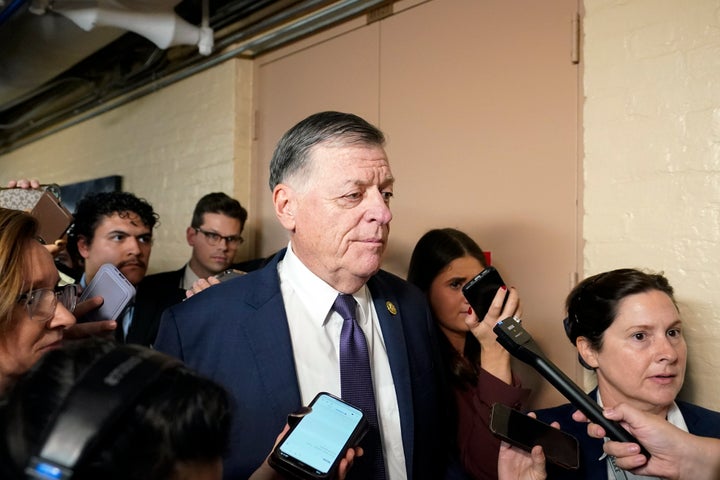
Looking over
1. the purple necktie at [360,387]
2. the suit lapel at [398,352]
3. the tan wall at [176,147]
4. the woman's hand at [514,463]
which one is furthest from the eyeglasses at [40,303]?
the tan wall at [176,147]

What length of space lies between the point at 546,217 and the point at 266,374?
3.61 ft

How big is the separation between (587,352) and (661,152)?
1.88 feet

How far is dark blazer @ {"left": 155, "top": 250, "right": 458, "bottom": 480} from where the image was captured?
1198 mm

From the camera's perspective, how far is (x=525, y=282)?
1986 mm

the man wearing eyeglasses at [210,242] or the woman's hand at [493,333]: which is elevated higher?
the man wearing eyeglasses at [210,242]

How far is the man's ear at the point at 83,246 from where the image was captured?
247 centimetres

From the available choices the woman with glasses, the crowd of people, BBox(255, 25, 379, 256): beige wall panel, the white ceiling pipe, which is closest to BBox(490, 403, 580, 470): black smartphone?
the crowd of people

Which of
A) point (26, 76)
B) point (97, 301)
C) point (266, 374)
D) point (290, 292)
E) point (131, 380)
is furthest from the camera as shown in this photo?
point (26, 76)

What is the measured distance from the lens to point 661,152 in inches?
64.1

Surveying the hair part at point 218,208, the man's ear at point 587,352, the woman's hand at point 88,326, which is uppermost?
the hair part at point 218,208

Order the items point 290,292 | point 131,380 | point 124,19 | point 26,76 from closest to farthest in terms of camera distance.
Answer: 1. point 131,380
2. point 290,292
3. point 124,19
4. point 26,76

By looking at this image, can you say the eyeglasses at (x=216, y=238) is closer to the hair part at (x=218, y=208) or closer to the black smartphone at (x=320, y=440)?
the hair part at (x=218, y=208)

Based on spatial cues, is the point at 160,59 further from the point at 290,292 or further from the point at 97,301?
the point at 290,292

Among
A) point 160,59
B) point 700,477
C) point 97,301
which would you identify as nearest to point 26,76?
point 160,59
